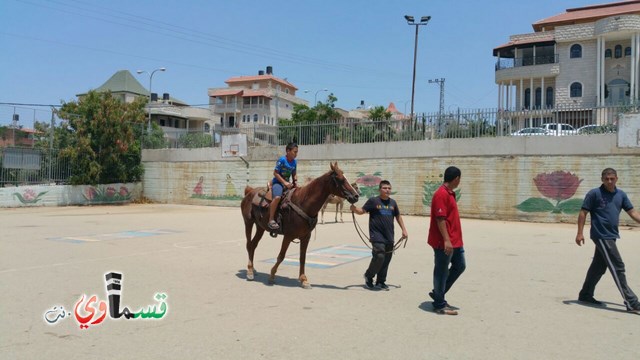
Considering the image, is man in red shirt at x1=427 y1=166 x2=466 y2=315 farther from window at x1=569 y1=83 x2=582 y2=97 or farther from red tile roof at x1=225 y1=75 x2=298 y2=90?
red tile roof at x1=225 y1=75 x2=298 y2=90

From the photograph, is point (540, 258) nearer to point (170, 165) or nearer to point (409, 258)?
point (409, 258)

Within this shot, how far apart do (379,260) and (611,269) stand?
3.26 meters

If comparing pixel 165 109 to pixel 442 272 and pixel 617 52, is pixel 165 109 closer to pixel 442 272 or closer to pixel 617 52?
pixel 617 52

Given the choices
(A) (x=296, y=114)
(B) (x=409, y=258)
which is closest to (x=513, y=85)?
(A) (x=296, y=114)

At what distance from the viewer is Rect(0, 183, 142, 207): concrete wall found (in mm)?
28203

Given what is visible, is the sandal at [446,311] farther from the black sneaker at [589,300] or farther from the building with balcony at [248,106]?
the building with balcony at [248,106]

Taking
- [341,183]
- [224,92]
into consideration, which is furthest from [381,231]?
[224,92]

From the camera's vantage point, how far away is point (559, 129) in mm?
21031

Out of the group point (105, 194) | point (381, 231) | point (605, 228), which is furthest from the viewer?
point (105, 194)

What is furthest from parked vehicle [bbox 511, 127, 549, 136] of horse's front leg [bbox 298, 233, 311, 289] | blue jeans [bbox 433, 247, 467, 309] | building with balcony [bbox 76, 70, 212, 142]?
building with balcony [bbox 76, 70, 212, 142]

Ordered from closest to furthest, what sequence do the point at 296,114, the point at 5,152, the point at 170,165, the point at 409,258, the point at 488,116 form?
the point at 409,258, the point at 488,116, the point at 5,152, the point at 170,165, the point at 296,114

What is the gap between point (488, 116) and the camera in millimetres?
22906

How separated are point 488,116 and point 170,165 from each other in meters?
20.8

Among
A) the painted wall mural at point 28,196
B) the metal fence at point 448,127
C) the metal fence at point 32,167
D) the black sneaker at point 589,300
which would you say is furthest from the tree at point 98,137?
the black sneaker at point 589,300
